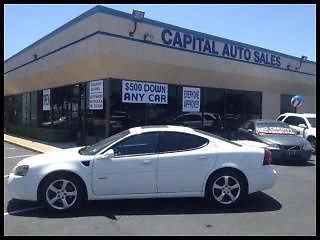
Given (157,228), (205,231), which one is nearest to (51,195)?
(157,228)

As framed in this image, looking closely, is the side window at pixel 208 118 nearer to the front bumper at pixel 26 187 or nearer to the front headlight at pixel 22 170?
the front headlight at pixel 22 170

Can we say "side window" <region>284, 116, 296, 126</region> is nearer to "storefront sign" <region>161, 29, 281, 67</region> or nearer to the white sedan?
"storefront sign" <region>161, 29, 281, 67</region>

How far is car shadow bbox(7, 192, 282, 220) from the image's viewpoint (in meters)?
6.58

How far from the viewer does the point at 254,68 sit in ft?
70.5

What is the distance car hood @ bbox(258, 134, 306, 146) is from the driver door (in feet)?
22.3

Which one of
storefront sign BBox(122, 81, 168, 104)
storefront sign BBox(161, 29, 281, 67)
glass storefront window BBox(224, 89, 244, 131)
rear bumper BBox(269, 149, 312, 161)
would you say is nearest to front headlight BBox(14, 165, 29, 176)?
rear bumper BBox(269, 149, 312, 161)

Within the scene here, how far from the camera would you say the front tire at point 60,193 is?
664cm

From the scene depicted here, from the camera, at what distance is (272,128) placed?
1382cm

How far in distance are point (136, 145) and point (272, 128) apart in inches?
313

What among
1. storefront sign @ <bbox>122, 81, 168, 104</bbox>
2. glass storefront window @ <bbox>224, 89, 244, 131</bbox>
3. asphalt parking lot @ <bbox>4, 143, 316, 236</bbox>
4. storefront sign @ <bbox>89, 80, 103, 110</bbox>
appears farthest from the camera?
glass storefront window @ <bbox>224, 89, 244, 131</bbox>

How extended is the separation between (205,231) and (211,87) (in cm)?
1542

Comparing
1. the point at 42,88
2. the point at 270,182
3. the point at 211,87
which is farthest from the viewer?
the point at 42,88

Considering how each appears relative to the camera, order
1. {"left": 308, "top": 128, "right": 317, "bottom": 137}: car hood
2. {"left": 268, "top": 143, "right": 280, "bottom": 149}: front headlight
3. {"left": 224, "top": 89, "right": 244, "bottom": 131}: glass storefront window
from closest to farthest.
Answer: {"left": 268, "top": 143, "right": 280, "bottom": 149}: front headlight
{"left": 308, "top": 128, "right": 317, "bottom": 137}: car hood
{"left": 224, "top": 89, "right": 244, "bottom": 131}: glass storefront window
